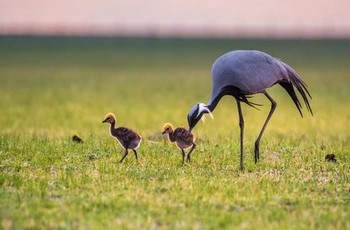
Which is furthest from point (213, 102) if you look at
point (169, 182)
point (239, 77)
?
point (169, 182)

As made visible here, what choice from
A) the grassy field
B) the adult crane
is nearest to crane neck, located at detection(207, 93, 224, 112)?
the adult crane

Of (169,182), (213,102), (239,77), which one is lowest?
(169,182)

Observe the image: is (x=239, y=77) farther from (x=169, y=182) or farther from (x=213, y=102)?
(x=169, y=182)

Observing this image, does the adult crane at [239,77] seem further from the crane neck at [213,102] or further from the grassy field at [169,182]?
the grassy field at [169,182]

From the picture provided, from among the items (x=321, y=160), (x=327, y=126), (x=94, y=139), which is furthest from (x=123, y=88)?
(x=321, y=160)

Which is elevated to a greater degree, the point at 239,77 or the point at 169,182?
the point at 239,77

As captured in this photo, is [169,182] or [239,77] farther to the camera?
[239,77]

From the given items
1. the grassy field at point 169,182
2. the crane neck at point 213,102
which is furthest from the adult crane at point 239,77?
the grassy field at point 169,182

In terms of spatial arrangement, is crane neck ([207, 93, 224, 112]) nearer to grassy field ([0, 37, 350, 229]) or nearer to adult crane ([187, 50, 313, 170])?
adult crane ([187, 50, 313, 170])

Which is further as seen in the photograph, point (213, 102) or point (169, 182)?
point (213, 102)

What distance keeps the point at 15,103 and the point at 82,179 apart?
21889 millimetres

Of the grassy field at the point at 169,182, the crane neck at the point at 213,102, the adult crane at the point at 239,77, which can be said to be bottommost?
the grassy field at the point at 169,182

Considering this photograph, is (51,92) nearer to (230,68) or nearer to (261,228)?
(230,68)

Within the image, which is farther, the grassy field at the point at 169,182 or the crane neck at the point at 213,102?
the crane neck at the point at 213,102
